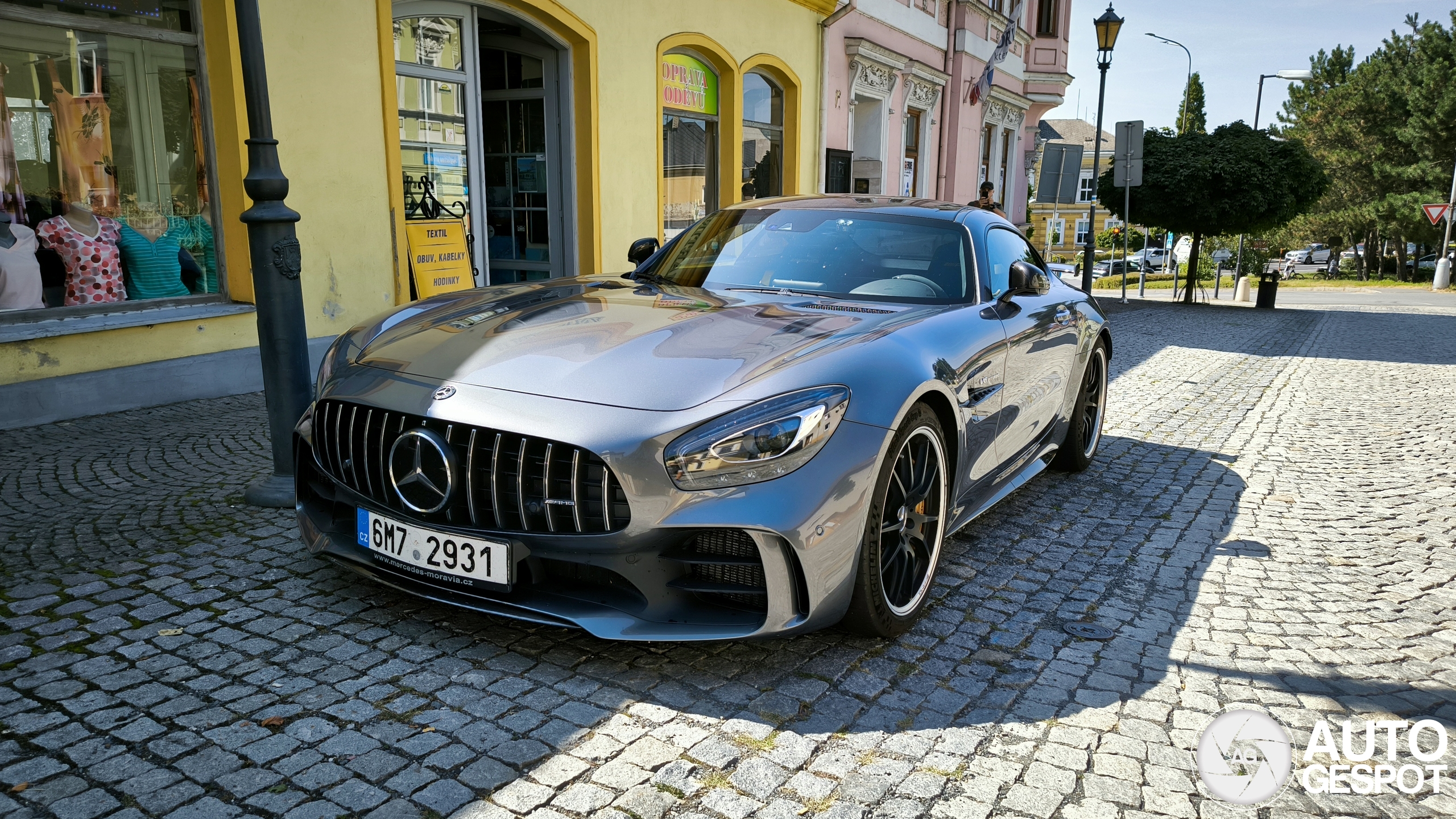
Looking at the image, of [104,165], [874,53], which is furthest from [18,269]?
[874,53]

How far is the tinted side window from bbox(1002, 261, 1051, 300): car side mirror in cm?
2

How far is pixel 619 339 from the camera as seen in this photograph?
3209mm

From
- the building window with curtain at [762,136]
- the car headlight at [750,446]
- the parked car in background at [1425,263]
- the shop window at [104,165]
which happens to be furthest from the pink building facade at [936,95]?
the parked car in background at [1425,263]

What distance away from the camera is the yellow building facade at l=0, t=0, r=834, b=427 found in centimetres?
641

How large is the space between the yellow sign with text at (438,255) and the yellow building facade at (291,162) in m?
0.13

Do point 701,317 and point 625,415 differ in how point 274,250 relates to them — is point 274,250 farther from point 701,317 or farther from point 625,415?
point 625,415

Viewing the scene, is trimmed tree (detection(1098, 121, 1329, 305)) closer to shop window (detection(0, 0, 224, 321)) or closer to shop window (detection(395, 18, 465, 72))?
shop window (detection(395, 18, 465, 72))

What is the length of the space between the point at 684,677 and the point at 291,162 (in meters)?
5.99

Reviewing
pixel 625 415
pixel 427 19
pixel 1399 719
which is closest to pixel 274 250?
pixel 625 415

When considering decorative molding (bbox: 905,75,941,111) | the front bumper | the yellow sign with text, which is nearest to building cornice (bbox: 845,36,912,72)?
decorative molding (bbox: 905,75,941,111)

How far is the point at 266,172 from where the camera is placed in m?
4.27

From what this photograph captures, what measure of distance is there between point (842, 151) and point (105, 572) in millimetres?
A: 13934

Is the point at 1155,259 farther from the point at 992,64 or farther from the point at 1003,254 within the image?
the point at 1003,254

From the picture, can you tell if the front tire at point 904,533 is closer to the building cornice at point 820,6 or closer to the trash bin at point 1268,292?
the building cornice at point 820,6
